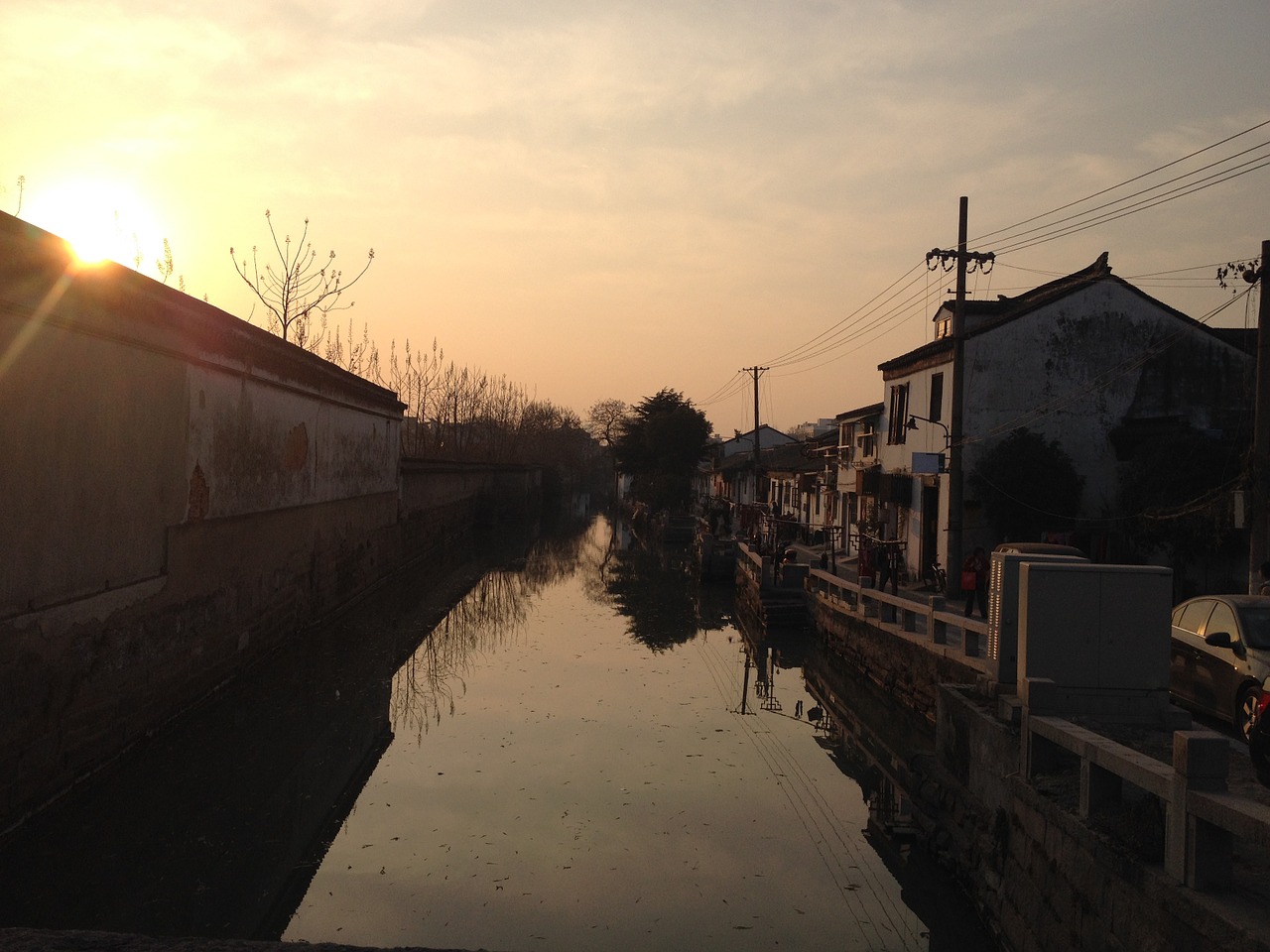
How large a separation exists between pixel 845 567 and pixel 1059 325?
28.6ft

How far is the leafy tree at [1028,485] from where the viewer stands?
20.5m

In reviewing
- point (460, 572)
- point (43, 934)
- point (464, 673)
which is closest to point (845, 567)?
point (460, 572)

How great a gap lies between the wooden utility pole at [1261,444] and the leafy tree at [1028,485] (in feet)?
27.4

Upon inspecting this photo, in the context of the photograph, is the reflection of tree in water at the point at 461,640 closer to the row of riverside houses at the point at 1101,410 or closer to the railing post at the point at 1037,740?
the railing post at the point at 1037,740

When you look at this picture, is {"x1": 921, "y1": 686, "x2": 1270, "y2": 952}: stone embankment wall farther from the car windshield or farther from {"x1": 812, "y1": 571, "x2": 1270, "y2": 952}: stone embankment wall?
the car windshield

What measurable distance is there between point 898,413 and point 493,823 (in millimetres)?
19379

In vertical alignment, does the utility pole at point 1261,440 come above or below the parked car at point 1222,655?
above

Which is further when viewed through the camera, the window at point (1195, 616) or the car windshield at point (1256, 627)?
the window at point (1195, 616)

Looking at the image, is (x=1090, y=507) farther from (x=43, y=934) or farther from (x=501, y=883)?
(x=43, y=934)

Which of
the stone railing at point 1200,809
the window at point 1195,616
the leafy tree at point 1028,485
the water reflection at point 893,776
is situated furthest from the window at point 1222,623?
the leafy tree at point 1028,485

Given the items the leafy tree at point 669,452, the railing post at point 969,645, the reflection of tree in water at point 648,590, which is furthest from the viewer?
the leafy tree at point 669,452

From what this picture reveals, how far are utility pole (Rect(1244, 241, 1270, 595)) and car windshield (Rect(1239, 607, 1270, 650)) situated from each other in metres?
2.42

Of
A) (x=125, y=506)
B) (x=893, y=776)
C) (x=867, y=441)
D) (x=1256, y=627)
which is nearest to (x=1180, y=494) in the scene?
(x=1256, y=627)

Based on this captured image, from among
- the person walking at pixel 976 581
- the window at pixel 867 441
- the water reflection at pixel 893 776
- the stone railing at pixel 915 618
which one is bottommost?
the water reflection at pixel 893 776
